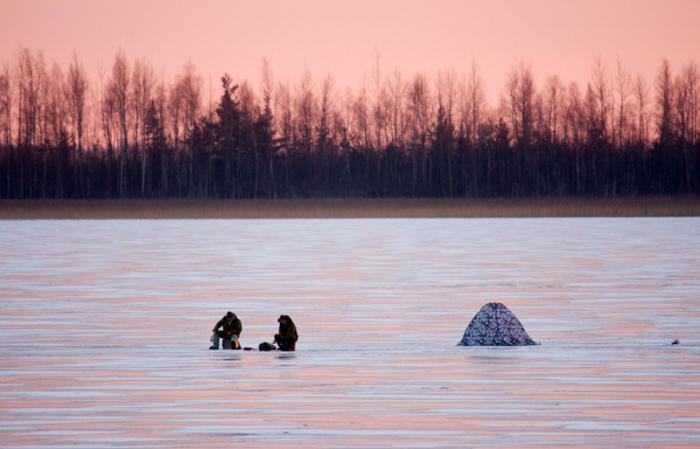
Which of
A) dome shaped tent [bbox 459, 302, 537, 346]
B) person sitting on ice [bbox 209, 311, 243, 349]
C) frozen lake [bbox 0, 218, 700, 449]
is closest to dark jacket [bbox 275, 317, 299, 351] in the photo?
frozen lake [bbox 0, 218, 700, 449]

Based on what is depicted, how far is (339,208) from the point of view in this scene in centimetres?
7075

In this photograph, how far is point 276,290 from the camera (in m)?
21.9

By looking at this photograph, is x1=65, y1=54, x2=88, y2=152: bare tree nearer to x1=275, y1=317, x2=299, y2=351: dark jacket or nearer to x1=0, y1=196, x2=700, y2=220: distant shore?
x1=0, y1=196, x2=700, y2=220: distant shore

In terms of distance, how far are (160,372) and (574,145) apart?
7914cm

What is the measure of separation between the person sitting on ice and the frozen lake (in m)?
0.29

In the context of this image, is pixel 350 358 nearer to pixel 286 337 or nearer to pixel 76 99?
pixel 286 337

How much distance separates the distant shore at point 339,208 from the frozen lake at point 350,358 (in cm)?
3589

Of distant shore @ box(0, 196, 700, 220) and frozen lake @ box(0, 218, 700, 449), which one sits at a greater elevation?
distant shore @ box(0, 196, 700, 220)

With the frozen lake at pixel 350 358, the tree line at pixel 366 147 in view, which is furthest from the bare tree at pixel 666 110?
the frozen lake at pixel 350 358

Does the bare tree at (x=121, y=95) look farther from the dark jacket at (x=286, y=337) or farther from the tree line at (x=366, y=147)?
the dark jacket at (x=286, y=337)

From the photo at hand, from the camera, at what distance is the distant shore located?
65.5 meters

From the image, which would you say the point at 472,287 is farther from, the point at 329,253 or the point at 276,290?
the point at 329,253

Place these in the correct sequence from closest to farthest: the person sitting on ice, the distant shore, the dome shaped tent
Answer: the person sitting on ice → the dome shaped tent → the distant shore

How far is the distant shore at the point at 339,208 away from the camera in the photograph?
65.5 meters
